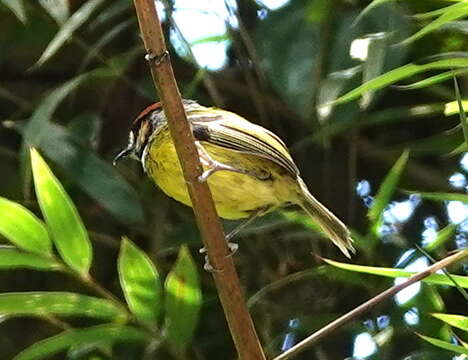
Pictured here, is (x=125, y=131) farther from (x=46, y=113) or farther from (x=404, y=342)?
(x=404, y=342)

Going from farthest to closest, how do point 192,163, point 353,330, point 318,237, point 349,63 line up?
point 318,237
point 353,330
point 349,63
point 192,163

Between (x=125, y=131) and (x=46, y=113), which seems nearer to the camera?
(x=46, y=113)

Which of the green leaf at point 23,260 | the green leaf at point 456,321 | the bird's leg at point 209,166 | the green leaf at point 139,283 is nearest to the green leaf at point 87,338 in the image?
the green leaf at point 139,283

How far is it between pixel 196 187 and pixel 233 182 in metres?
0.55

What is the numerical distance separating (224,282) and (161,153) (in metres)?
0.54

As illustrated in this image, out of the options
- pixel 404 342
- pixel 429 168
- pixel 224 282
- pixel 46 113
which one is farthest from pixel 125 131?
pixel 224 282

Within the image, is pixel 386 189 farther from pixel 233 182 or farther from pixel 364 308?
pixel 364 308

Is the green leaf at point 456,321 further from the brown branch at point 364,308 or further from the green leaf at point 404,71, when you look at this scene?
the green leaf at point 404,71

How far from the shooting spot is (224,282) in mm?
1358

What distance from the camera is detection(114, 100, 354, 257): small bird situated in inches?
70.1

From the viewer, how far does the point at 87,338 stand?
1.81m

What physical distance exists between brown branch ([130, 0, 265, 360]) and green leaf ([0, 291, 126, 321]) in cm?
41

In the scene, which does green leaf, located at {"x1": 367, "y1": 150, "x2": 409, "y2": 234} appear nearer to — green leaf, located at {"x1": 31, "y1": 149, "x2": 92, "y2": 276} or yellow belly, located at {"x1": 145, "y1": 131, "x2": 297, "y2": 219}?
yellow belly, located at {"x1": 145, "y1": 131, "x2": 297, "y2": 219}

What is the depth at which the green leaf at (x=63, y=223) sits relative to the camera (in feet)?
5.63
